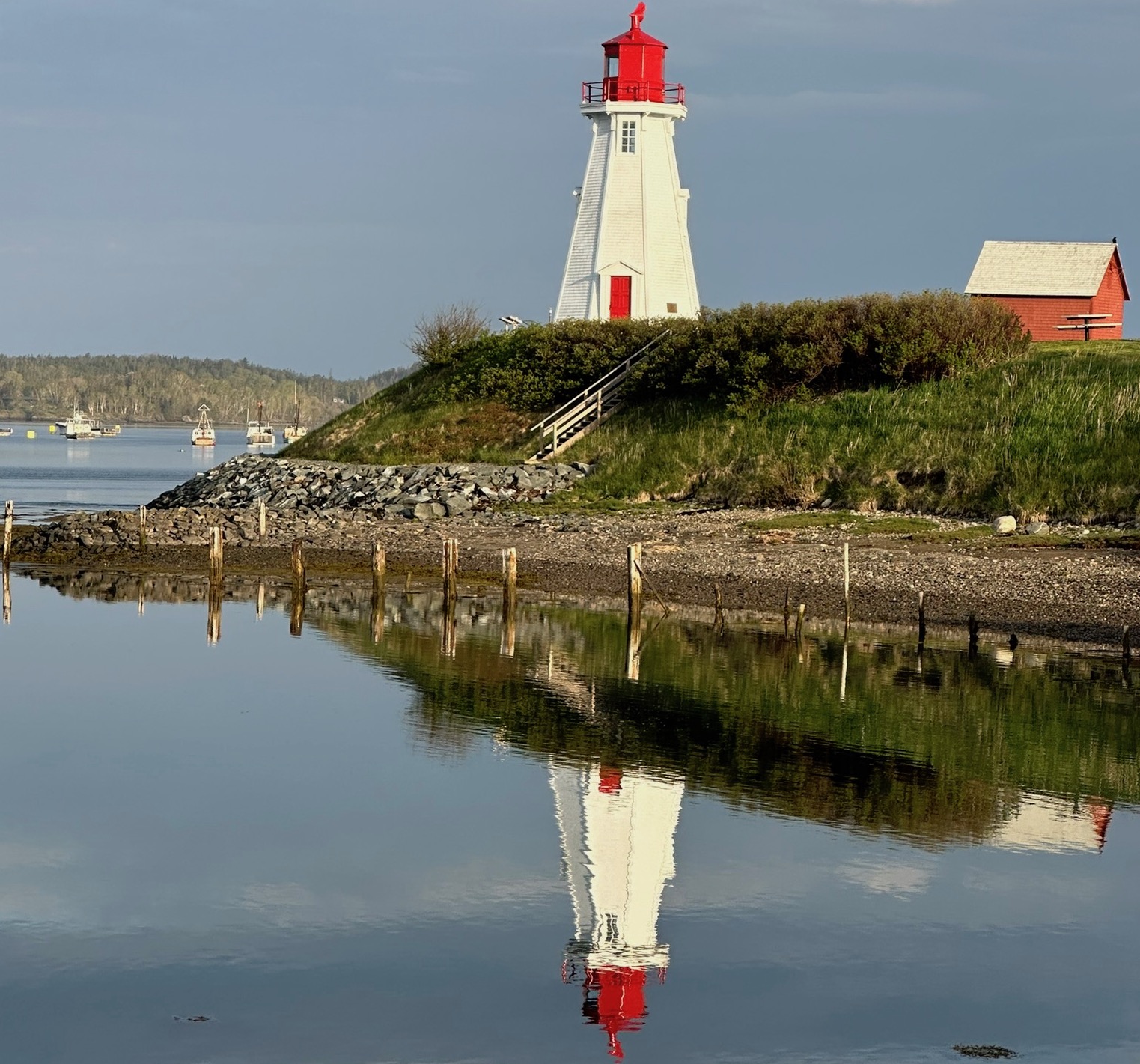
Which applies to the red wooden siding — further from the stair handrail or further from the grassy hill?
the stair handrail

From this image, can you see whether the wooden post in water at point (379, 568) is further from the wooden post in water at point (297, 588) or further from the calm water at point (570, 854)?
the calm water at point (570, 854)

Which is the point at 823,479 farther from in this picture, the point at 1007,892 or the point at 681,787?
the point at 1007,892

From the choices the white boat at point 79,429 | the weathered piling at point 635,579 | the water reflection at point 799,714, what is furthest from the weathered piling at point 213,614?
the white boat at point 79,429

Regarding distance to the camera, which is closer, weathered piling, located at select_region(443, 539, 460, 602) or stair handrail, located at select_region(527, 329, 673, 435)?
weathered piling, located at select_region(443, 539, 460, 602)

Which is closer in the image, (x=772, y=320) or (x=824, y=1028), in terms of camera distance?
(x=824, y=1028)

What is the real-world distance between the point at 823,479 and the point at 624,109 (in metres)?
17.6

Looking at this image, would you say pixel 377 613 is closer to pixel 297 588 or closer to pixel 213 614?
pixel 297 588

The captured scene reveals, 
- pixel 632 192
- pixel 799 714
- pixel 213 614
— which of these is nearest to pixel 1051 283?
pixel 632 192

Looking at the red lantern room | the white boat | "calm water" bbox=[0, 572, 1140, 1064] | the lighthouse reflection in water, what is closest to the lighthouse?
the red lantern room

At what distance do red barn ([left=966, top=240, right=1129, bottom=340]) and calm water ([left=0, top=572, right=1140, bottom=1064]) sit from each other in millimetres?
28490

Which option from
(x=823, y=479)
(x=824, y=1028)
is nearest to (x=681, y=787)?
(x=824, y=1028)

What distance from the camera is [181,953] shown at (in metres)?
14.0

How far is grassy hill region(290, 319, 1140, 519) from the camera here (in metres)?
37.2

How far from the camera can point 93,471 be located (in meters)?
99.9
